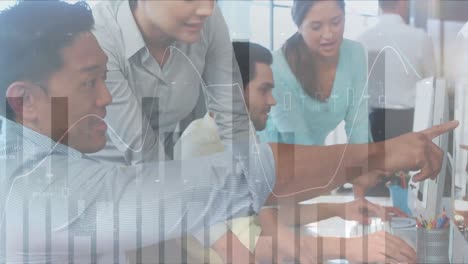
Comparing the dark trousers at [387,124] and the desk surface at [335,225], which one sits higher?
the dark trousers at [387,124]

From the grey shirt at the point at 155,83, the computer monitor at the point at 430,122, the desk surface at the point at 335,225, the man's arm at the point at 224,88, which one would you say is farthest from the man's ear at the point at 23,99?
the computer monitor at the point at 430,122

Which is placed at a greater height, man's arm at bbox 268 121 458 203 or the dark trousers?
the dark trousers

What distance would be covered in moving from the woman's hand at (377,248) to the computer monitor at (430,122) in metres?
0.09

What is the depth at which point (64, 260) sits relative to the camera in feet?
4.25

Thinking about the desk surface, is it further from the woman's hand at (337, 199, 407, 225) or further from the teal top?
the teal top

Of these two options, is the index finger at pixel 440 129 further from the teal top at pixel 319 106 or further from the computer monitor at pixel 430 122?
the teal top at pixel 319 106

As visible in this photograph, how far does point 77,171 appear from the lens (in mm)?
1273

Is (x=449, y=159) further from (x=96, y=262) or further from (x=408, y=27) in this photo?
(x=96, y=262)

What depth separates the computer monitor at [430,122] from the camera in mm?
1302

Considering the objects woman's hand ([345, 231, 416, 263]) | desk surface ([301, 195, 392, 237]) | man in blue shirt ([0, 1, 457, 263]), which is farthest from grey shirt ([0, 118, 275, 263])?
woman's hand ([345, 231, 416, 263])

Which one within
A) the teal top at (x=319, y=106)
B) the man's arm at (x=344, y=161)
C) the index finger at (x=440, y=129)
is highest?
the teal top at (x=319, y=106)

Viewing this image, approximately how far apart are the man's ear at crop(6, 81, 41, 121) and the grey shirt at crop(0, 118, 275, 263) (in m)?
0.03

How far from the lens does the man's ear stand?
1269 millimetres

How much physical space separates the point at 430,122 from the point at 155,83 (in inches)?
25.2
